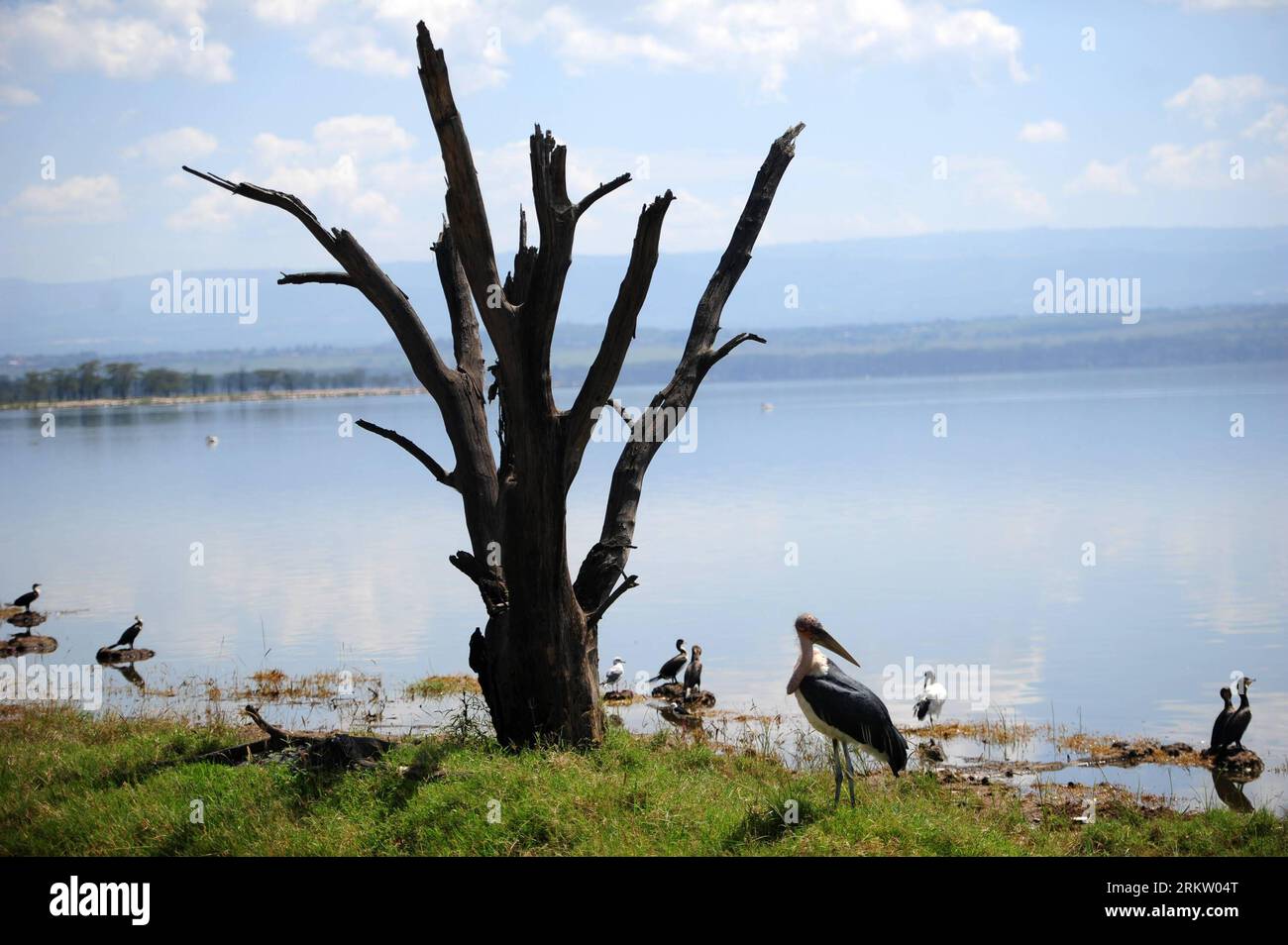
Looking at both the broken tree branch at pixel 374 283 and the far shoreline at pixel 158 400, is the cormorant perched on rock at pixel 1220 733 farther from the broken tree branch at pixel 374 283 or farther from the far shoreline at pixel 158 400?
the far shoreline at pixel 158 400

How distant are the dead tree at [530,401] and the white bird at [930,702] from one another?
18.0 ft

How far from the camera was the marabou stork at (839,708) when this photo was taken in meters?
8.91

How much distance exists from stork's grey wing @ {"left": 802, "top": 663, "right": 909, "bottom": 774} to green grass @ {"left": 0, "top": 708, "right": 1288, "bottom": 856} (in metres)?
0.44

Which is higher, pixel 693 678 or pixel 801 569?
pixel 801 569

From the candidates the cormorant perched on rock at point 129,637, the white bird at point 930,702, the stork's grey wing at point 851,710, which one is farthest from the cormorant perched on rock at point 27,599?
the stork's grey wing at point 851,710

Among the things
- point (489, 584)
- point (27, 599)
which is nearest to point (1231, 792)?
point (489, 584)

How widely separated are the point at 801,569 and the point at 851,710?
1794cm

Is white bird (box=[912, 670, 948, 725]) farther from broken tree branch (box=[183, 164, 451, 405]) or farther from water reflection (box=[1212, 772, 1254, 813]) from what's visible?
broken tree branch (box=[183, 164, 451, 405])

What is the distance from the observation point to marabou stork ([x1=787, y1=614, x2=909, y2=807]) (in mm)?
8914

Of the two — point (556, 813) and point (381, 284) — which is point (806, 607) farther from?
point (556, 813)

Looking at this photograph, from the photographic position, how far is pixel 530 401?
9.20 m

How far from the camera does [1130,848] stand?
370 inches

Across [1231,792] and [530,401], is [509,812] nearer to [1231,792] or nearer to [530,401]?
[530,401]
